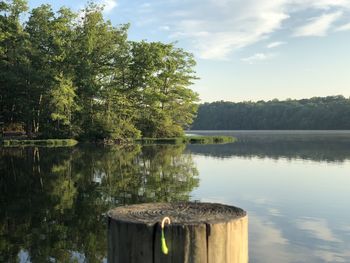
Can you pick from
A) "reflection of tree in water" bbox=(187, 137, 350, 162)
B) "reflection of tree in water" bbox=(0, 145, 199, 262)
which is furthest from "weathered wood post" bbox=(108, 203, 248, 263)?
"reflection of tree in water" bbox=(187, 137, 350, 162)

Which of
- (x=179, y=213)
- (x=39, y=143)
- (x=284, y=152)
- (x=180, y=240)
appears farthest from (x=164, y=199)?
(x=39, y=143)

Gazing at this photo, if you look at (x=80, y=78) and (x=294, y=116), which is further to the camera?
(x=294, y=116)

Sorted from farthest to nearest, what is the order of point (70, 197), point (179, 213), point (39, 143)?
point (39, 143) < point (70, 197) < point (179, 213)

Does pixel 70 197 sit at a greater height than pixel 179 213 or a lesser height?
lesser

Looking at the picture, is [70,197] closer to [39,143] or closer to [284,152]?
[284,152]

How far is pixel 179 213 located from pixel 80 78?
6403 centimetres

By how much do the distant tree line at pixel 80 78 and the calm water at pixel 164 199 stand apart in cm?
3433

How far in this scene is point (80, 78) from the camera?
65.6 metres

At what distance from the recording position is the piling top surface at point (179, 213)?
11.1 ft

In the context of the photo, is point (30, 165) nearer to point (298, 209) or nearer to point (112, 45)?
point (298, 209)

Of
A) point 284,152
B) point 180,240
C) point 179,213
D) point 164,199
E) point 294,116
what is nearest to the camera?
point 180,240

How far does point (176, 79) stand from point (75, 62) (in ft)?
61.0

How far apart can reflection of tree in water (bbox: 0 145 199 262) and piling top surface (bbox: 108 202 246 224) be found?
5461 millimetres

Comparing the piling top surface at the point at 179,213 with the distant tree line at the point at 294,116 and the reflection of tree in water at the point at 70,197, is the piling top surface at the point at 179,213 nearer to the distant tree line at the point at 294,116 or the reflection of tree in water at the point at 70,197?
the reflection of tree in water at the point at 70,197
